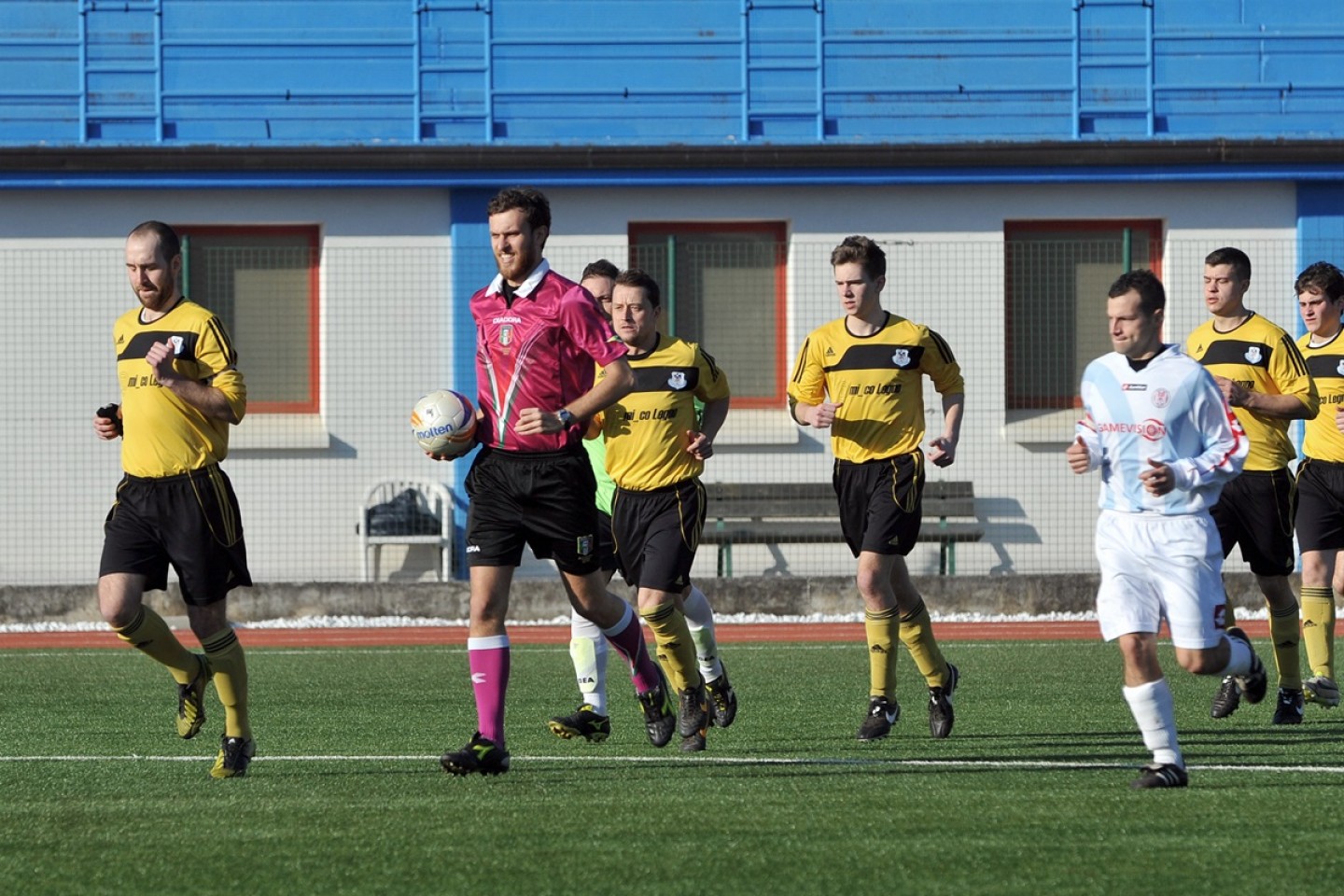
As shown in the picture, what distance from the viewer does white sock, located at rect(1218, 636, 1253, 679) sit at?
6566 millimetres

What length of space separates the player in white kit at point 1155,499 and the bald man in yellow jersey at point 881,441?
5.63ft

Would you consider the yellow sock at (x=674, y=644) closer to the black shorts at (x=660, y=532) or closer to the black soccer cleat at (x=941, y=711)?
the black shorts at (x=660, y=532)

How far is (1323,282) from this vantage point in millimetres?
9305

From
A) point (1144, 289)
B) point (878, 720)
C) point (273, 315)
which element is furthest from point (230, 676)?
point (273, 315)

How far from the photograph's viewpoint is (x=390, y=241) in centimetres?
1773

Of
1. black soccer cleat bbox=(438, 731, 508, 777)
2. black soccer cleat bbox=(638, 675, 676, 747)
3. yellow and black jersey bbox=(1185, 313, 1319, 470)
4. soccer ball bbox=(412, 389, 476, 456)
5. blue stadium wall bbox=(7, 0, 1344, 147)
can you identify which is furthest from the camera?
blue stadium wall bbox=(7, 0, 1344, 147)

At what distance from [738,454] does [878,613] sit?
9.15 m

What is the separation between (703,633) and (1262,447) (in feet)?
9.25

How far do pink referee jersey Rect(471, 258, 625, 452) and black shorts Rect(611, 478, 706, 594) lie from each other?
1.29 meters

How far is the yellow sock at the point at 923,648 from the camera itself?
8445 millimetres

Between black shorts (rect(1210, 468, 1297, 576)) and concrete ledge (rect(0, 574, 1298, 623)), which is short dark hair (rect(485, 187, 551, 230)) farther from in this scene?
concrete ledge (rect(0, 574, 1298, 623))

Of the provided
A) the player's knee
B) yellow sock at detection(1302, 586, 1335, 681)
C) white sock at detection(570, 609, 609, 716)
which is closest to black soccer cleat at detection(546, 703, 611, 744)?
white sock at detection(570, 609, 609, 716)

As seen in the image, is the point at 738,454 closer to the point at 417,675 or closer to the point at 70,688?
the point at 417,675

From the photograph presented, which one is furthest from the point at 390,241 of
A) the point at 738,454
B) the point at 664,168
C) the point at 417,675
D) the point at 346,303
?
the point at 417,675
